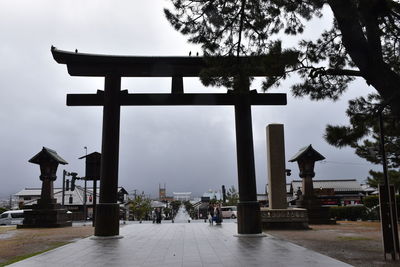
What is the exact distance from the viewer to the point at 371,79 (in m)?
7.09

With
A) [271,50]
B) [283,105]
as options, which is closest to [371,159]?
[283,105]

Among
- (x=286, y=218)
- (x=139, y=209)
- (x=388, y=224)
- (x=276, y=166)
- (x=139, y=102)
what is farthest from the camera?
(x=139, y=209)

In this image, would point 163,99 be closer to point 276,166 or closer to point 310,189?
point 276,166

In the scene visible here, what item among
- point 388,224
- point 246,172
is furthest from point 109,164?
point 388,224

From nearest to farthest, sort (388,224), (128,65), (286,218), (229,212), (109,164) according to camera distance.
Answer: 1. (388,224)
2. (109,164)
3. (128,65)
4. (286,218)
5. (229,212)

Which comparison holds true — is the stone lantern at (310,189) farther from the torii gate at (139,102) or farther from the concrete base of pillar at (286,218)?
the torii gate at (139,102)

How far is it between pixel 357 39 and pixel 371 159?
52.3 feet

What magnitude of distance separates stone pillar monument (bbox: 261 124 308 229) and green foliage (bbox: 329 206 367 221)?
1108cm

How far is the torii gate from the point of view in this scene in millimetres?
14773

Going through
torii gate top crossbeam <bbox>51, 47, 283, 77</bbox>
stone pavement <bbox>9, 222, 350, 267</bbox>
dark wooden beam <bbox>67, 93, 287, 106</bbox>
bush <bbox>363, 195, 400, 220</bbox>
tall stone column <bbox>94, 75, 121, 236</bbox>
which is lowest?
stone pavement <bbox>9, 222, 350, 267</bbox>

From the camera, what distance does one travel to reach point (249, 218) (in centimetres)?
1472

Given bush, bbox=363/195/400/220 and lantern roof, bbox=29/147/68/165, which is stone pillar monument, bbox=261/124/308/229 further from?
lantern roof, bbox=29/147/68/165

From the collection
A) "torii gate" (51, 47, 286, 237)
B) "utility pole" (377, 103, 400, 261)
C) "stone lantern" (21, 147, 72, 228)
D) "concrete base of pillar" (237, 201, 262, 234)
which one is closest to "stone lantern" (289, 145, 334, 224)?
"torii gate" (51, 47, 286, 237)

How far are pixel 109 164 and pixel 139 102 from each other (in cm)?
303
